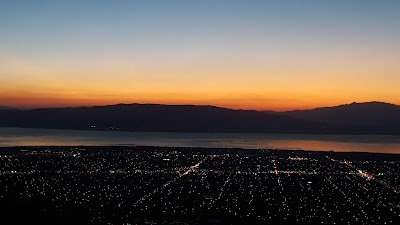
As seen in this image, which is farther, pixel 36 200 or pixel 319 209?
pixel 319 209

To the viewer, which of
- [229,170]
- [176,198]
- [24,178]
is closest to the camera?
[176,198]

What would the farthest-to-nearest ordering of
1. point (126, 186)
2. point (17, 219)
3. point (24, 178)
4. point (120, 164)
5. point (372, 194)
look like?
point (120, 164), point (24, 178), point (126, 186), point (372, 194), point (17, 219)

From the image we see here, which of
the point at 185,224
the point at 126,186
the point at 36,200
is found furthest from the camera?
the point at 126,186

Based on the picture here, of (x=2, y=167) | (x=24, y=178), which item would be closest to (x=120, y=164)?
(x=2, y=167)

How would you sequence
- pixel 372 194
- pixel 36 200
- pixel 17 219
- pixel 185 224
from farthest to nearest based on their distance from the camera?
pixel 372 194, pixel 36 200, pixel 185 224, pixel 17 219

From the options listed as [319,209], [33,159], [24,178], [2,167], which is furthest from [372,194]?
[33,159]

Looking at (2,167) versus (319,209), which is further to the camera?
(2,167)

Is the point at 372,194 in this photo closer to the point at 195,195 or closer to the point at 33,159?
the point at 195,195

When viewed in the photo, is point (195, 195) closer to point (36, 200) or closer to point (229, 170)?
point (36, 200)
